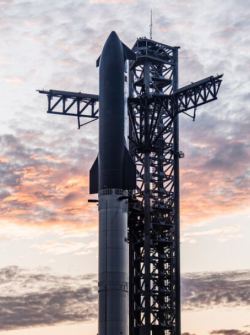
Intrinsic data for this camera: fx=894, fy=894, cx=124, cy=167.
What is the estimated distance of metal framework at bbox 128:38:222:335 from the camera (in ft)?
388

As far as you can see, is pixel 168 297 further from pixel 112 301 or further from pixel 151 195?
pixel 112 301

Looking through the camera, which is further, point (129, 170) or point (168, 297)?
point (168, 297)

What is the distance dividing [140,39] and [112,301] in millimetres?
42533

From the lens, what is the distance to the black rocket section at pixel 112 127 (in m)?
104

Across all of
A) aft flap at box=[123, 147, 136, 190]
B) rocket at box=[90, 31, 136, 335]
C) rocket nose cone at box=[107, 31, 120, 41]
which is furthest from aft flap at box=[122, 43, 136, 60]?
aft flap at box=[123, 147, 136, 190]

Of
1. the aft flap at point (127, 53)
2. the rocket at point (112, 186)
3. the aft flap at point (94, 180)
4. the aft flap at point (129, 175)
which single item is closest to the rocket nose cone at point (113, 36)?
the rocket at point (112, 186)

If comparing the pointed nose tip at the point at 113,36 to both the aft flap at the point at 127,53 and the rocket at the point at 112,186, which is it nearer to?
the rocket at the point at 112,186

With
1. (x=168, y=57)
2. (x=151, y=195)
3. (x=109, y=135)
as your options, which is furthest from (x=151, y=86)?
(x=109, y=135)

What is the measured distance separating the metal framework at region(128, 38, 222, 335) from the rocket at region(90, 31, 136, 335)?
11.0m

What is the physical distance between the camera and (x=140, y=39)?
12619 centimetres

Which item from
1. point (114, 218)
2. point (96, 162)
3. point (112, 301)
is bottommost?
point (112, 301)

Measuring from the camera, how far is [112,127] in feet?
345

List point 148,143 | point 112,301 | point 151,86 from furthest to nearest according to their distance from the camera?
point 151,86 → point 148,143 → point 112,301

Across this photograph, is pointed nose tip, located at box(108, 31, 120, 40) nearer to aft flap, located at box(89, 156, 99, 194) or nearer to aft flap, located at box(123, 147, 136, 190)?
aft flap, located at box(89, 156, 99, 194)
